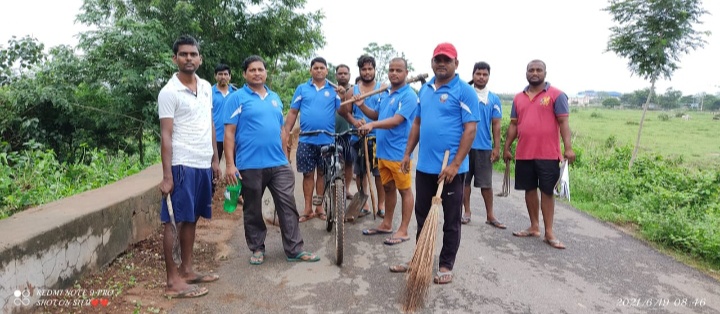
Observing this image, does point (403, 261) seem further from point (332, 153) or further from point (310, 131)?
point (310, 131)

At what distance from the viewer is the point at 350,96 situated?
558 centimetres

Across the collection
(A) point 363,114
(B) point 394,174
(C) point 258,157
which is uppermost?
(A) point 363,114

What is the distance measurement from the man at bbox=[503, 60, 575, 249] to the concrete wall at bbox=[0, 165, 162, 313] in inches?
149

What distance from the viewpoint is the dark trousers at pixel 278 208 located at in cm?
425

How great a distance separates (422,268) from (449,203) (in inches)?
27.1

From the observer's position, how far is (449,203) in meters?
3.90

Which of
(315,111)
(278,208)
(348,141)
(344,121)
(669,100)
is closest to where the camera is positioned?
(278,208)

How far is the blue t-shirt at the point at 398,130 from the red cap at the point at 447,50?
3.39ft

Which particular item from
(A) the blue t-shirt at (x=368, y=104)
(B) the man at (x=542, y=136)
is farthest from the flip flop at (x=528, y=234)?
(A) the blue t-shirt at (x=368, y=104)

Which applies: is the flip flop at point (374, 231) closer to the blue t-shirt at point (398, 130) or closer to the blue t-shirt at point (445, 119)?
the blue t-shirt at point (398, 130)

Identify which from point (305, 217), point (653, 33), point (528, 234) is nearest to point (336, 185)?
point (305, 217)

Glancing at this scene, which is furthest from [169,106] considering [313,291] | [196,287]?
[313,291]

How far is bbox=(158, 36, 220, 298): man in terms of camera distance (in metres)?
3.37

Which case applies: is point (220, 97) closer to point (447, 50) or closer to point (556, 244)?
point (447, 50)
